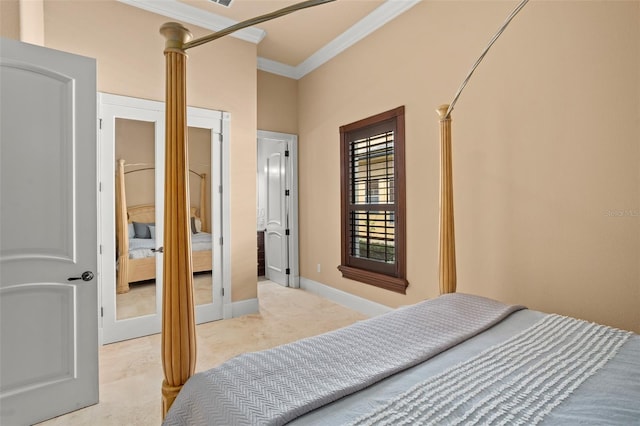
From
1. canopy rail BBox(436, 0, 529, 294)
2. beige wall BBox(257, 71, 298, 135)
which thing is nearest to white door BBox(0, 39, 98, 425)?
canopy rail BBox(436, 0, 529, 294)

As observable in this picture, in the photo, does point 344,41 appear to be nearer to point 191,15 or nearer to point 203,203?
point 191,15

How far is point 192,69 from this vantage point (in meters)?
3.49

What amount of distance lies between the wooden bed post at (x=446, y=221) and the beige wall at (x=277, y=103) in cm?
293

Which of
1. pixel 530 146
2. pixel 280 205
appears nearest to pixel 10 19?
pixel 530 146

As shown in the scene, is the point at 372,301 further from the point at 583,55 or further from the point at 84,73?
the point at 84,73

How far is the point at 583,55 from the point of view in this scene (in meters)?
2.09

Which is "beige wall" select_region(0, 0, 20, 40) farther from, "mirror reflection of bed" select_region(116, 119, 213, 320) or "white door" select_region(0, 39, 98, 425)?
"mirror reflection of bed" select_region(116, 119, 213, 320)

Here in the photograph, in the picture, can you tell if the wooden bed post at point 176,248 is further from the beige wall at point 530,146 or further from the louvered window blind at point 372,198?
the louvered window blind at point 372,198

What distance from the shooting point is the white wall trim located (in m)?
3.72

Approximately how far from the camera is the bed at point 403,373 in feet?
2.89

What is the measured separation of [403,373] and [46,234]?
80.6 inches

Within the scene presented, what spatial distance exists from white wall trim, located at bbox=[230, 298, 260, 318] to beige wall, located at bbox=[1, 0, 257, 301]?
2.3 inches

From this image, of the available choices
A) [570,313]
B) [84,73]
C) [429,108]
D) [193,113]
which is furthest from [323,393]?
[193,113]

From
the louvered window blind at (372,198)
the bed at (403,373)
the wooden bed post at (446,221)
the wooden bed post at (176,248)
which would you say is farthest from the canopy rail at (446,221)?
the wooden bed post at (176,248)
